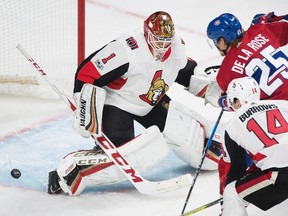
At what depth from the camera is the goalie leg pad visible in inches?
145

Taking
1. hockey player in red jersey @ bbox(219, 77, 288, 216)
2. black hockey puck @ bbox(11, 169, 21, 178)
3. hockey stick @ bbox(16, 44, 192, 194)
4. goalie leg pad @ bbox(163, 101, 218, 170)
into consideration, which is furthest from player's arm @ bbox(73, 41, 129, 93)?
hockey player in red jersey @ bbox(219, 77, 288, 216)

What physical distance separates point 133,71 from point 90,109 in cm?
25

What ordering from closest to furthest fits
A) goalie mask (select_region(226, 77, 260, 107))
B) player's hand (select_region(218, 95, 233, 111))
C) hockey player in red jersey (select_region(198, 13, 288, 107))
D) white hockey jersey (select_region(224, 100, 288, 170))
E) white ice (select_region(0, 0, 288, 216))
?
white hockey jersey (select_region(224, 100, 288, 170)) → goalie mask (select_region(226, 77, 260, 107)) → player's hand (select_region(218, 95, 233, 111)) → hockey player in red jersey (select_region(198, 13, 288, 107)) → white ice (select_region(0, 0, 288, 216))

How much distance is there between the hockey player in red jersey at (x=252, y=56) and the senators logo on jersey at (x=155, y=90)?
0.88 feet

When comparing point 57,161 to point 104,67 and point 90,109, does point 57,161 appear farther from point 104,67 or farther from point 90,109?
point 104,67

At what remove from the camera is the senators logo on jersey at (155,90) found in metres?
3.59

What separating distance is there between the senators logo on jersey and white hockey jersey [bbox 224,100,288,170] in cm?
81

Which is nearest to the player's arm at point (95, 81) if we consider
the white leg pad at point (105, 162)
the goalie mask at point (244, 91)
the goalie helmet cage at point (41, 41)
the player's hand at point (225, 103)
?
the white leg pad at point (105, 162)

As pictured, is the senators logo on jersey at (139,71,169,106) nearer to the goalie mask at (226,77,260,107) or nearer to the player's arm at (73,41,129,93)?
the player's arm at (73,41,129,93)

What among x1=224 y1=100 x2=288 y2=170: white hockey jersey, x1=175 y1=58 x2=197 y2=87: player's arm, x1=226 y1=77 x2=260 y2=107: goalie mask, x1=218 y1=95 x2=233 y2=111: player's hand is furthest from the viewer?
x1=175 y1=58 x2=197 y2=87: player's arm

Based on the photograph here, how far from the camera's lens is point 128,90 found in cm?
357

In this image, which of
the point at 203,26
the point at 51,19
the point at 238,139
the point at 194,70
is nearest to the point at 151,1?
the point at 203,26

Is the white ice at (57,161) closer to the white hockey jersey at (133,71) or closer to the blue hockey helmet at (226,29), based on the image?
the white hockey jersey at (133,71)

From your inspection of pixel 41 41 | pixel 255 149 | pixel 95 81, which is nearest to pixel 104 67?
pixel 95 81
